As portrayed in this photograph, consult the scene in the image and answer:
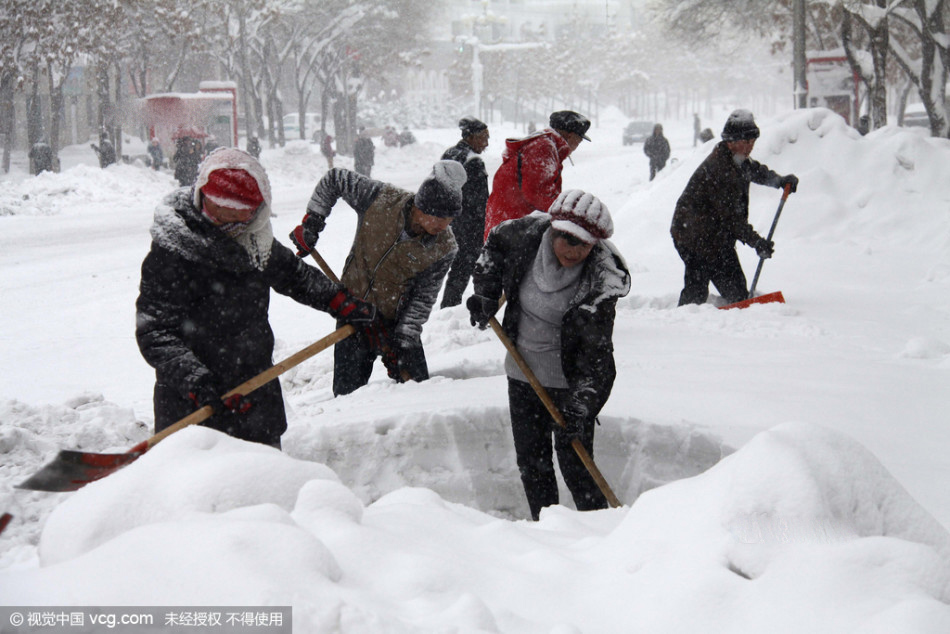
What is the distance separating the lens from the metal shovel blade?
2.67 m

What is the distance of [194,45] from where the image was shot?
25250mm

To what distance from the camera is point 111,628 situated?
147cm

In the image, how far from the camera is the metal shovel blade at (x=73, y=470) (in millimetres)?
2666

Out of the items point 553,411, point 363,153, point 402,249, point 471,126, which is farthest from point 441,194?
point 363,153

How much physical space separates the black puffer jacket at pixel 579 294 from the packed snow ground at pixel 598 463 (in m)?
0.52

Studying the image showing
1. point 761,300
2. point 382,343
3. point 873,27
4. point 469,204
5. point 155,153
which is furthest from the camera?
point 155,153

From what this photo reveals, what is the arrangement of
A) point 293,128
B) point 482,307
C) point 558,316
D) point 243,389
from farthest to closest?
point 293,128 < point 482,307 < point 558,316 < point 243,389

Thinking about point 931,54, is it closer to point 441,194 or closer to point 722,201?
point 722,201

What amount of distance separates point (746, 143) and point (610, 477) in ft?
9.09

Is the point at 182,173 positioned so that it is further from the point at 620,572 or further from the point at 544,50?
the point at 544,50

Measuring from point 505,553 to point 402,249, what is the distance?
2.24 meters

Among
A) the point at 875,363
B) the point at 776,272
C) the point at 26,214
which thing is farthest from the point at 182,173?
the point at 875,363

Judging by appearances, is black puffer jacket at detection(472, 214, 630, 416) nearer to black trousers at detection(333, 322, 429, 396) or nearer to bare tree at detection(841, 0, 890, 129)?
black trousers at detection(333, 322, 429, 396)

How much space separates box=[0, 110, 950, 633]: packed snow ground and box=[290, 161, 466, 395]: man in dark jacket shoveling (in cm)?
48
